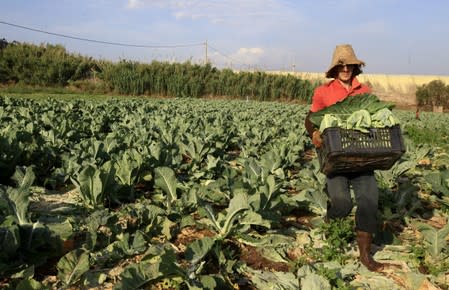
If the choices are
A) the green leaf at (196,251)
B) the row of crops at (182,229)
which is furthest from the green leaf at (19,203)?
the green leaf at (196,251)

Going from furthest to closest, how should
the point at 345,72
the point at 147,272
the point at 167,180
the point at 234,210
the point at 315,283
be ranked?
the point at 167,180
the point at 345,72
the point at 234,210
the point at 315,283
the point at 147,272

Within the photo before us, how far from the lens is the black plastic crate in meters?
2.99

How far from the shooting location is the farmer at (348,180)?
3361mm

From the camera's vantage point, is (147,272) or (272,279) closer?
(147,272)

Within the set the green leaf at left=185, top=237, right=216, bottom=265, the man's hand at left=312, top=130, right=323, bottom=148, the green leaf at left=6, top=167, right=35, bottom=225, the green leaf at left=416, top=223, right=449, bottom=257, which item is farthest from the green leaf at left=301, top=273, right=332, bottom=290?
the green leaf at left=6, top=167, right=35, bottom=225

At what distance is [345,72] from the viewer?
3533mm

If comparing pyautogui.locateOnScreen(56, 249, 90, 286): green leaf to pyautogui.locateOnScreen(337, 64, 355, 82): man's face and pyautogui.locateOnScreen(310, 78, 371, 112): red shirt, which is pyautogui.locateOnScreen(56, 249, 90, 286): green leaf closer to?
pyautogui.locateOnScreen(310, 78, 371, 112): red shirt

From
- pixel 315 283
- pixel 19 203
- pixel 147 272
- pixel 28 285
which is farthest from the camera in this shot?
pixel 19 203

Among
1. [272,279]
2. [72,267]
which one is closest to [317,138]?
[272,279]

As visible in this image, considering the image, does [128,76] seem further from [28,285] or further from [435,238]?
[28,285]

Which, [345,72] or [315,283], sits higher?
[345,72]

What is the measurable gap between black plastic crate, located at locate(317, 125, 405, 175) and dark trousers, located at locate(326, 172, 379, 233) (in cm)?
37

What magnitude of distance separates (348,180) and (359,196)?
21 centimetres

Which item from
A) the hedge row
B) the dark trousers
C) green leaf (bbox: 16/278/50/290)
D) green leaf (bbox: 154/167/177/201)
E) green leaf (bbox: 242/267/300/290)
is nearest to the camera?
green leaf (bbox: 16/278/50/290)
